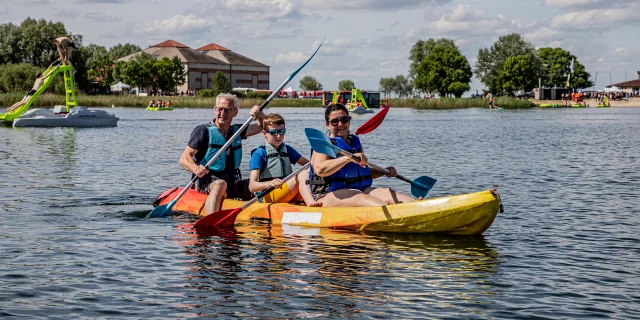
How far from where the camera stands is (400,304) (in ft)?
23.5

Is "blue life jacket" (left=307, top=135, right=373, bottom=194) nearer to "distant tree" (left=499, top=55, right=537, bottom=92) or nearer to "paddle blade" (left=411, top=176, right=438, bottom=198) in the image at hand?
"paddle blade" (left=411, top=176, right=438, bottom=198)

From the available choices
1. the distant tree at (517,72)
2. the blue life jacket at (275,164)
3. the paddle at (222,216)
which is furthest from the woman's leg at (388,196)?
the distant tree at (517,72)

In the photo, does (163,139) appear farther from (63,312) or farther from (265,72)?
(265,72)

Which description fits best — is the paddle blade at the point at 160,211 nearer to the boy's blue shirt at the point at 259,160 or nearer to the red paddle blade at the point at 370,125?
the boy's blue shirt at the point at 259,160

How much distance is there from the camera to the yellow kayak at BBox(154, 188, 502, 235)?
31.7 ft

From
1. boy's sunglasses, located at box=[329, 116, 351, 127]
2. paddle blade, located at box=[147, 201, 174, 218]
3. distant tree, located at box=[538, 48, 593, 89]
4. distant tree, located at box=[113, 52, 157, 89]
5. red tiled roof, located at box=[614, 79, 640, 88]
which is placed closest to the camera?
boy's sunglasses, located at box=[329, 116, 351, 127]

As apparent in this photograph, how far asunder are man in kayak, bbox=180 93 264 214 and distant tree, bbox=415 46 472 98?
9952cm

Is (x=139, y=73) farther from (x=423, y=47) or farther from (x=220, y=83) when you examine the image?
(x=423, y=47)

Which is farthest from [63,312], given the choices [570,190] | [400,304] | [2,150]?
[2,150]

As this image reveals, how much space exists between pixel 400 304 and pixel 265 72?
488ft

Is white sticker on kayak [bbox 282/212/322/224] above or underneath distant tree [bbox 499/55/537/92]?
underneath

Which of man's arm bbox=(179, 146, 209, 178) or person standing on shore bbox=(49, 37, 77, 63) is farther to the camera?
person standing on shore bbox=(49, 37, 77, 63)

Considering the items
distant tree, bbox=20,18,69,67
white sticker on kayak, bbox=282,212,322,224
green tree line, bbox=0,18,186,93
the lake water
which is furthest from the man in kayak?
distant tree, bbox=20,18,69,67

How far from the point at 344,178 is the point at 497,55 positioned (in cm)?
11707
